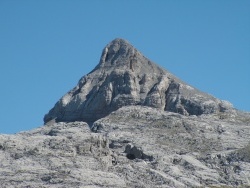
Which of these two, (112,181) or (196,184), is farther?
(196,184)

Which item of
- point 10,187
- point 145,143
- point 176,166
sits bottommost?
point 10,187

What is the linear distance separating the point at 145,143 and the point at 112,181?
47420 mm

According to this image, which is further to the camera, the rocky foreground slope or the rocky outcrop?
the rocky foreground slope

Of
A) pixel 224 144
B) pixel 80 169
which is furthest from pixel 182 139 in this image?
pixel 80 169

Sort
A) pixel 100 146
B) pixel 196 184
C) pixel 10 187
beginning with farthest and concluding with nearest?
pixel 100 146 → pixel 196 184 → pixel 10 187

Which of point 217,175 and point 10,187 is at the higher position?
point 217,175

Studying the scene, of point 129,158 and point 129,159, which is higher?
point 129,158

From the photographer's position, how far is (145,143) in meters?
185

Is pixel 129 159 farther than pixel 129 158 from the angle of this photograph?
No

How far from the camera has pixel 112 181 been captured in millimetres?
138125

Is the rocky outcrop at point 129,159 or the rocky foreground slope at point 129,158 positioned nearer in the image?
the rocky outcrop at point 129,159

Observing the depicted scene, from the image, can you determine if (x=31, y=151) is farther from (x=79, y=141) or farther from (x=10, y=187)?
(x=10, y=187)

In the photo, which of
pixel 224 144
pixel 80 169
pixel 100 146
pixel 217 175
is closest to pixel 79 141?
pixel 100 146

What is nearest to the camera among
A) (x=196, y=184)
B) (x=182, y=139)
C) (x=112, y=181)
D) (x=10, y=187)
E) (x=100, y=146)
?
(x=10, y=187)
